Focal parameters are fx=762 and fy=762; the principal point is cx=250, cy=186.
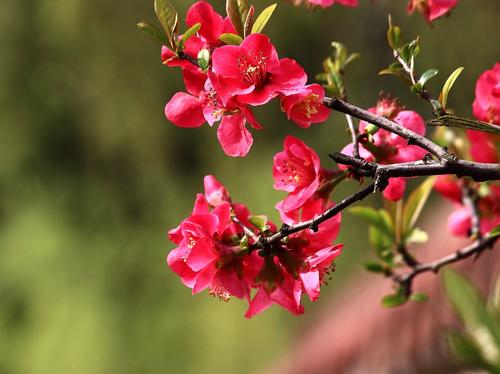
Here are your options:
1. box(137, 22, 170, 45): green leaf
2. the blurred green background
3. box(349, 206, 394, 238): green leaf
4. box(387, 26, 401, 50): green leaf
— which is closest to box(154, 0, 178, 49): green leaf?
box(137, 22, 170, 45): green leaf

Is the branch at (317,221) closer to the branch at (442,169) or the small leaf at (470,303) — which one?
the branch at (442,169)

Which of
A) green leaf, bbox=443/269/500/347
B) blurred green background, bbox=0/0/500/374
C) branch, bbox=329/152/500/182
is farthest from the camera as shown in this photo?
blurred green background, bbox=0/0/500/374

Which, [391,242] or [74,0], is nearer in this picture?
[391,242]

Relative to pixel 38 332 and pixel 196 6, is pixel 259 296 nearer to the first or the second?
pixel 196 6

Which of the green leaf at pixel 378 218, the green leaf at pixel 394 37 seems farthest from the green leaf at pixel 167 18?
the green leaf at pixel 378 218

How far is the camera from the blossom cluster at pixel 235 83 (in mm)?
329

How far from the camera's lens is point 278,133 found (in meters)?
3.91

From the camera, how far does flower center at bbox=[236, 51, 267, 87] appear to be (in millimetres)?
329

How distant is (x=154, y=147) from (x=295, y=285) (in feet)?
12.5

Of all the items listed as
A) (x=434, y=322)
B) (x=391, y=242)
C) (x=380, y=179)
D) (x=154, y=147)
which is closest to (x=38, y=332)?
(x=154, y=147)

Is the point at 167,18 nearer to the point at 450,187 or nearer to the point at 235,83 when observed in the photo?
the point at 235,83

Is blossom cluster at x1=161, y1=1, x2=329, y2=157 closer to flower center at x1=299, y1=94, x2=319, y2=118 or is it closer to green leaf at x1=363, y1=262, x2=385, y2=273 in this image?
flower center at x1=299, y1=94, x2=319, y2=118

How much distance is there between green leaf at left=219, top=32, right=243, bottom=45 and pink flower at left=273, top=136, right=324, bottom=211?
0.05 m

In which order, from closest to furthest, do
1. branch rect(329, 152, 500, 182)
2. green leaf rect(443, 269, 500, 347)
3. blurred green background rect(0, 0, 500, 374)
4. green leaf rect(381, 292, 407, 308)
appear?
branch rect(329, 152, 500, 182) → green leaf rect(381, 292, 407, 308) → green leaf rect(443, 269, 500, 347) → blurred green background rect(0, 0, 500, 374)
